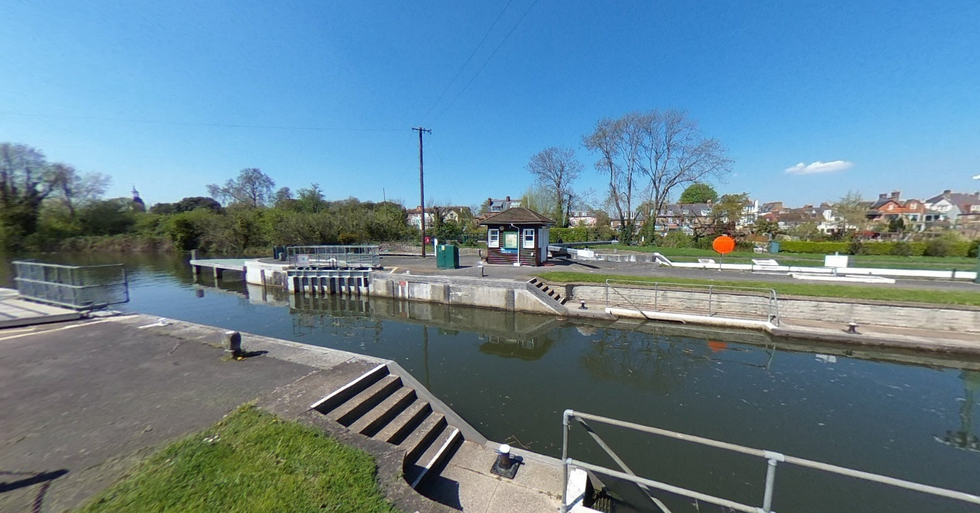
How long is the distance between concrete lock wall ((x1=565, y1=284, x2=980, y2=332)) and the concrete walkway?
1130cm

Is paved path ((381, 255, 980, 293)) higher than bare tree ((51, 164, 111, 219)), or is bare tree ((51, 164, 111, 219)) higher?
bare tree ((51, 164, 111, 219))

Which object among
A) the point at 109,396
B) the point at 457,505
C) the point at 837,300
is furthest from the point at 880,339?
the point at 109,396

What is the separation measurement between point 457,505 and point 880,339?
1372cm

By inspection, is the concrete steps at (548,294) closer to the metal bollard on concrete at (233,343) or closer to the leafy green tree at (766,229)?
the metal bollard on concrete at (233,343)

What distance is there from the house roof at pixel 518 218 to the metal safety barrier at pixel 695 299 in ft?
22.6

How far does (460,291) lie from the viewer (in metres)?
15.9

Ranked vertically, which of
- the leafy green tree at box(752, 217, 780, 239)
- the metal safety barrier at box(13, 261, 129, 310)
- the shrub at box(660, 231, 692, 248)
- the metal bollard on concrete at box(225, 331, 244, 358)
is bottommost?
the metal bollard on concrete at box(225, 331, 244, 358)

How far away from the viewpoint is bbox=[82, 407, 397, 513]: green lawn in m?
2.96

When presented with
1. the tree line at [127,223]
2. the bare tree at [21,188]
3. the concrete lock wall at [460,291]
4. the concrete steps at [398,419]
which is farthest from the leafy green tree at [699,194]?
the bare tree at [21,188]

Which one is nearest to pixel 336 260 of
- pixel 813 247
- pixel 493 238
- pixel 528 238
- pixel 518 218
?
pixel 493 238

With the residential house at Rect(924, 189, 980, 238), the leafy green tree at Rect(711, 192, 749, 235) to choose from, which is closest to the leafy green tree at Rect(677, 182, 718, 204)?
the residential house at Rect(924, 189, 980, 238)

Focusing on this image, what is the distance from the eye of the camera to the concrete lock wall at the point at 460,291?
1455 centimetres

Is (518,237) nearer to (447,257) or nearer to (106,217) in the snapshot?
(447,257)

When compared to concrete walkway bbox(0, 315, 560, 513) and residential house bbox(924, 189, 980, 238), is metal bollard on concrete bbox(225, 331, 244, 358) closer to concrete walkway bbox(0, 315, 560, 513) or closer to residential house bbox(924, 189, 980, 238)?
concrete walkway bbox(0, 315, 560, 513)
